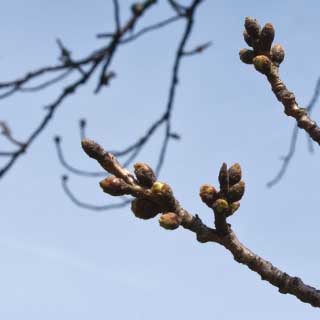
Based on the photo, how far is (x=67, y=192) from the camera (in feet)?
18.5

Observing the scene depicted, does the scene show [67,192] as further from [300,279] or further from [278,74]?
[300,279]

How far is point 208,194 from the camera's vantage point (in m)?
2.63

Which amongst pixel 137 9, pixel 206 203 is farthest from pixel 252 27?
pixel 206 203

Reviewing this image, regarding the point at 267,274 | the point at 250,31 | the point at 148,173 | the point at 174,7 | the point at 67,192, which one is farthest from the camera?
the point at 67,192

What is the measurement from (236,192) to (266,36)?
1.00 m

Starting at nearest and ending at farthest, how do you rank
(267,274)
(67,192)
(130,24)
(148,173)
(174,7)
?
(148,173) < (267,274) < (130,24) < (174,7) < (67,192)

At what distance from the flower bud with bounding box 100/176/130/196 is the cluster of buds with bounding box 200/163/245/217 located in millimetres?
354

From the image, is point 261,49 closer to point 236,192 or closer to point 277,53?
point 277,53

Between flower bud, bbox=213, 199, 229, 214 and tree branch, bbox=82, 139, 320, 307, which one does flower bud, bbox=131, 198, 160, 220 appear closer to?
tree branch, bbox=82, 139, 320, 307

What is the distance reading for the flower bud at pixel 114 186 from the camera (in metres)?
2.45

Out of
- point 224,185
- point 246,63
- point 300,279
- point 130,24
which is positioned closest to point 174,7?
point 130,24

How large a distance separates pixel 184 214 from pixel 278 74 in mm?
1142

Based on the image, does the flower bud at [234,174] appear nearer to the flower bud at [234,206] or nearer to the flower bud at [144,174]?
the flower bud at [234,206]

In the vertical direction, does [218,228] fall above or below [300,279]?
above
